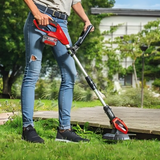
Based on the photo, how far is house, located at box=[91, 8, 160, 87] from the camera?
55.2 feet

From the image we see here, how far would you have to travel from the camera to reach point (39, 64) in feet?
8.83

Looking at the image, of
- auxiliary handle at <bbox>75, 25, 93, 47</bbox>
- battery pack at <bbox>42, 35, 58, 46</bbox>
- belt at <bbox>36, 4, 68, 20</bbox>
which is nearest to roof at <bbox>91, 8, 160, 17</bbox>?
auxiliary handle at <bbox>75, 25, 93, 47</bbox>

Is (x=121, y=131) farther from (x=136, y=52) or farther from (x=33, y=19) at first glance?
(x=136, y=52)

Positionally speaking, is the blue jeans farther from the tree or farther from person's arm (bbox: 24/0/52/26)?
the tree

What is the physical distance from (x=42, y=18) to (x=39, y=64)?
1.22 ft

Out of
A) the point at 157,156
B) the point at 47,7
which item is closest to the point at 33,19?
the point at 47,7

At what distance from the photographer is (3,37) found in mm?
12867

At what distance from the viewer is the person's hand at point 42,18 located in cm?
256

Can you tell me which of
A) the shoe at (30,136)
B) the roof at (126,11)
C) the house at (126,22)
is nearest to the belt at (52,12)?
the shoe at (30,136)

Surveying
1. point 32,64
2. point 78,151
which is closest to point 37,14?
point 32,64

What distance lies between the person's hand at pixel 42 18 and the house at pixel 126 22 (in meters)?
14.1

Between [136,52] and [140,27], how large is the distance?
285cm

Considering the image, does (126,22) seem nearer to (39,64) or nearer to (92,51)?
(92,51)

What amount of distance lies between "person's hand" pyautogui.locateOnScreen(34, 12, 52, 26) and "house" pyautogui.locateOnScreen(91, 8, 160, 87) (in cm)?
1411
